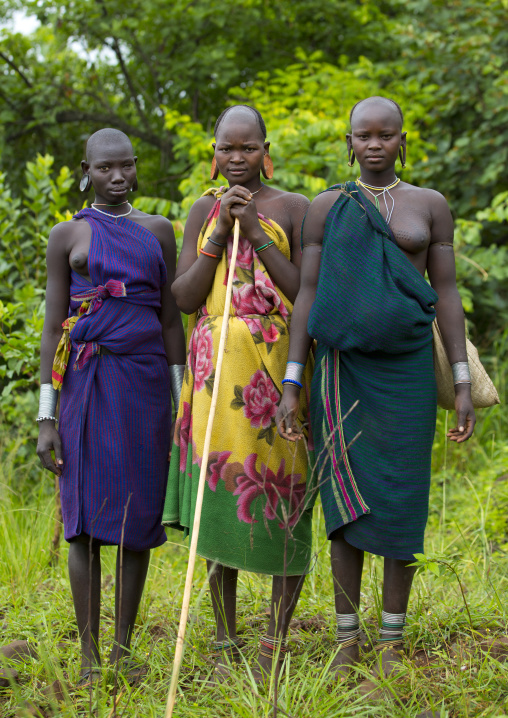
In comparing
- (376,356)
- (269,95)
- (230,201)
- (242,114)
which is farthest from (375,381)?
(269,95)

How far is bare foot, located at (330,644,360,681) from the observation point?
252cm

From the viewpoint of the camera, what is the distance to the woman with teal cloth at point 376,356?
2502 millimetres

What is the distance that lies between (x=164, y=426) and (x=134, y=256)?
2.06 ft

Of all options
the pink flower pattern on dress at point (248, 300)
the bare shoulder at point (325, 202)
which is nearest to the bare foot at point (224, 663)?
the pink flower pattern on dress at point (248, 300)

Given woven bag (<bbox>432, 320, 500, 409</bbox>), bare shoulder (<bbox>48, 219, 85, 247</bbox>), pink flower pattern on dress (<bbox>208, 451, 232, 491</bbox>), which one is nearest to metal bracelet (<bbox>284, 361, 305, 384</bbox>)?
pink flower pattern on dress (<bbox>208, 451, 232, 491</bbox>)

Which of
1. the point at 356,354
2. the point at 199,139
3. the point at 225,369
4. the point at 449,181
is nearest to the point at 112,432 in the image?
the point at 225,369

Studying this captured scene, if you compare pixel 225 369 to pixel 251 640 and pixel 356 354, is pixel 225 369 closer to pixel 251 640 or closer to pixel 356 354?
pixel 356 354

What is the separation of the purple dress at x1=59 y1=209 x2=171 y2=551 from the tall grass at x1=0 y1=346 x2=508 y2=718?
42 cm

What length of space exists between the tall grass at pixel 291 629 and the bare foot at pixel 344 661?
4 centimetres

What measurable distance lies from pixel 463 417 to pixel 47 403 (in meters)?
1.45

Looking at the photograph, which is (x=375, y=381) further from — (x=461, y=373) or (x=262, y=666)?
(x=262, y=666)

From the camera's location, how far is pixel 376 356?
2555 millimetres

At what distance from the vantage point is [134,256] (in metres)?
2.79

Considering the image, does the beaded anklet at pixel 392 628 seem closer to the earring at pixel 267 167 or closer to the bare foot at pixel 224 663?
the bare foot at pixel 224 663
